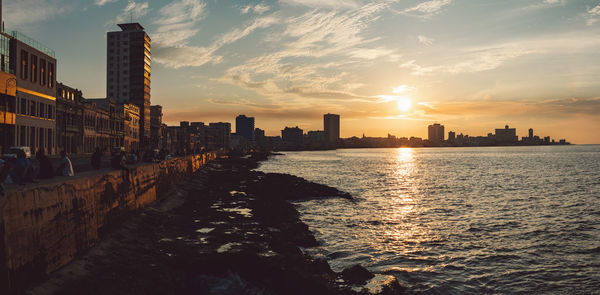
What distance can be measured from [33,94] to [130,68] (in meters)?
102

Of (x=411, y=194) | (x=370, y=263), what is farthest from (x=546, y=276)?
(x=411, y=194)

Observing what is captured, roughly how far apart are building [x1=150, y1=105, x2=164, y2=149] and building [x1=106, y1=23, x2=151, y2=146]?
151 inches

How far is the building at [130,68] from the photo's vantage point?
146250 millimetres

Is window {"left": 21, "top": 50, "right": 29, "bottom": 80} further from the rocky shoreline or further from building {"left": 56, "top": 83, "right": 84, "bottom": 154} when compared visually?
the rocky shoreline

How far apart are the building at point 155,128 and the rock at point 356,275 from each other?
436 feet

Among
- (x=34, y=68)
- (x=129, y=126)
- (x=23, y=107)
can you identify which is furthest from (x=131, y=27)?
(x=23, y=107)

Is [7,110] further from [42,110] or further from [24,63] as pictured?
[42,110]

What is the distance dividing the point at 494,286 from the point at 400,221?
12.5 meters

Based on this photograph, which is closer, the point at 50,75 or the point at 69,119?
the point at 50,75

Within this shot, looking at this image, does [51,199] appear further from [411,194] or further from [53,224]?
[411,194]

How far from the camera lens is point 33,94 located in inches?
2127

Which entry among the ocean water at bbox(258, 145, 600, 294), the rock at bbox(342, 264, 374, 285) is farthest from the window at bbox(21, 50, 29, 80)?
the rock at bbox(342, 264, 374, 285)

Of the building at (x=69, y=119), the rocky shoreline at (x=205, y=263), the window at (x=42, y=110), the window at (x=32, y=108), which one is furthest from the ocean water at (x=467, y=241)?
the building at (x=69, y=119)

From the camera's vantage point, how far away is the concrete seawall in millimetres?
8545
